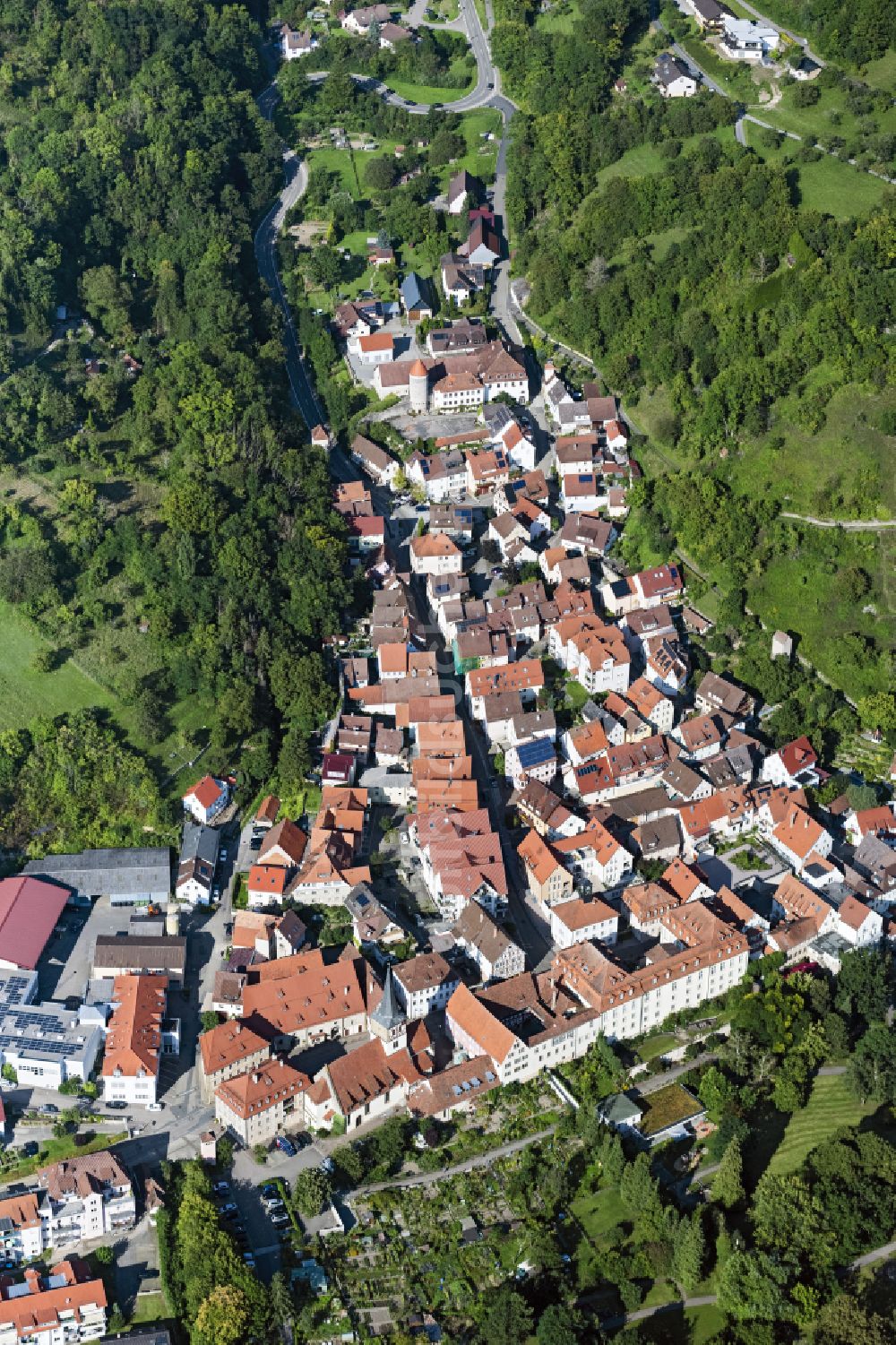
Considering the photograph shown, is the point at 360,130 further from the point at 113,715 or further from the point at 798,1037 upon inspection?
the point at 798,1037

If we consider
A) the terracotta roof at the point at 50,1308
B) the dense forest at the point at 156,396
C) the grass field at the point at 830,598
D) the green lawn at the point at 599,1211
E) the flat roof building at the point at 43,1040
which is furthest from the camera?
the dense forest at the point at 156,396

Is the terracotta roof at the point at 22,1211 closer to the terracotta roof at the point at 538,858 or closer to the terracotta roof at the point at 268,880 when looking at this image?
the terracotta roof at the point at 268,880

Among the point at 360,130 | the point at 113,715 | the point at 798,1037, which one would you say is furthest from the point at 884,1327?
the point at 360,130

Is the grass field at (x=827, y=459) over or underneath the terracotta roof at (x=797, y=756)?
over

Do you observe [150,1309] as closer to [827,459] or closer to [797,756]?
[797,756]

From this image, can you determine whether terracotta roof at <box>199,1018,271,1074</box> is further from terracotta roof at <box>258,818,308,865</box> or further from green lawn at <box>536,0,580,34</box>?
green lawn at <box>536,0,580,34</box>

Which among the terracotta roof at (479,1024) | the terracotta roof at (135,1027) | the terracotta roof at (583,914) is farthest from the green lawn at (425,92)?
the terracotta roof at (479,1024)

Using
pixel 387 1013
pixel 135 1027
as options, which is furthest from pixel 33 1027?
pixel 387 1013
